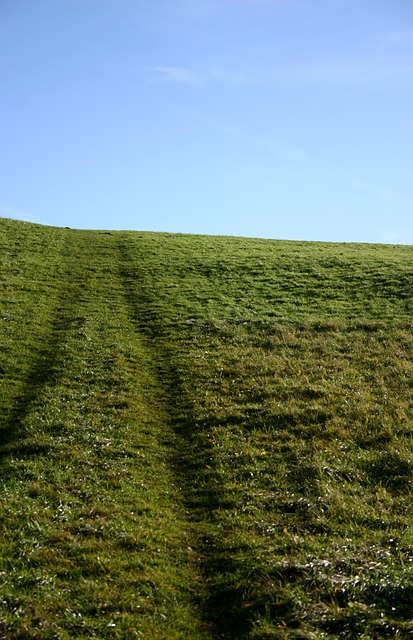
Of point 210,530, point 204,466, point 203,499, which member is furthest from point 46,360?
point 210,530

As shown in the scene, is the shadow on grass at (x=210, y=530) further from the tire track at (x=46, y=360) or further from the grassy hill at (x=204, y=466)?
the tire track at (x=46, y=360)

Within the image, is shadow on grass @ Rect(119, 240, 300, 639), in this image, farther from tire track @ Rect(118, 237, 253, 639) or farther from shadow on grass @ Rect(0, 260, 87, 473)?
shadow on grass @ Rect(0, 260, 87, 473)

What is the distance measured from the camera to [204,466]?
16.5m

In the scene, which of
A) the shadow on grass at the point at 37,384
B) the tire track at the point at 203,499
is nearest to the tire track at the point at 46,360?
the shadow on grass at the point at 37,384

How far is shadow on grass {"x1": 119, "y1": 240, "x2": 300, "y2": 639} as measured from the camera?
10.3 m

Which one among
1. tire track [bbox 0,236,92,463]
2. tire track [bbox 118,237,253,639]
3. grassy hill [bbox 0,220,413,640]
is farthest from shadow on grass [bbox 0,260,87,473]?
tire track [bbox 118,237,253,639]

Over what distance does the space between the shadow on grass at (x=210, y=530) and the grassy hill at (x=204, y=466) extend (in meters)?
0.04

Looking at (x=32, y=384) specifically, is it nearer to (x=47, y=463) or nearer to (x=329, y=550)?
(x=47, y=463)

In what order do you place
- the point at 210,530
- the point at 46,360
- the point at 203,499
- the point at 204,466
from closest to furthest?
the point at 210,530 → the point at 203,499 → the point at 204,466 → the point at 46,360

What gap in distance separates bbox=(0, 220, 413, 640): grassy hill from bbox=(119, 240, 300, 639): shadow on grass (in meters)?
0.04

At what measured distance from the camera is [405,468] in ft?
53.1

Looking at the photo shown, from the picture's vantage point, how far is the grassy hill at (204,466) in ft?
33.8

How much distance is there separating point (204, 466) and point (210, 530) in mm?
3371

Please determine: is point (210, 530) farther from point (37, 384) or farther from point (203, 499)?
point (37, 384)
